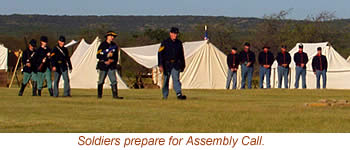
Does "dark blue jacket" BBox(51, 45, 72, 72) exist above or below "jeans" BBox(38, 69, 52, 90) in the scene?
above

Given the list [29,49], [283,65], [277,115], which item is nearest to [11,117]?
[277,115]

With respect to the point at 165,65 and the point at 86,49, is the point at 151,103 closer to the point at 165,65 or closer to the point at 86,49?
the point at 165,65

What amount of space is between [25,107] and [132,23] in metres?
180

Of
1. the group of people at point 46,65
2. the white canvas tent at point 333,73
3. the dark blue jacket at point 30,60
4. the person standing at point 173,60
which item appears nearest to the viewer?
the person standing at point 173,60

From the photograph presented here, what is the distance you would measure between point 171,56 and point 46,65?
5.37m

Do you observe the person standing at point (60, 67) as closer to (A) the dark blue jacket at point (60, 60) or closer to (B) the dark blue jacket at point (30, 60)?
(A) the dark blue jacket at point (60, 60)

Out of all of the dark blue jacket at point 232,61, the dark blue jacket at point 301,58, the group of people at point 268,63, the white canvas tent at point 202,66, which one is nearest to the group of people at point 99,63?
the dark blue jacket at point 232,61

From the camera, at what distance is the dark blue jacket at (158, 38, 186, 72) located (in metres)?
22.9

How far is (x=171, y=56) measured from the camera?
22906mm

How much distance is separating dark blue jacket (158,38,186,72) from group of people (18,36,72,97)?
3.74m

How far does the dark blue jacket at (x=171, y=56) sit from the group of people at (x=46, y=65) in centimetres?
374

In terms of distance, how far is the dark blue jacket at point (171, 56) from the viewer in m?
22.9

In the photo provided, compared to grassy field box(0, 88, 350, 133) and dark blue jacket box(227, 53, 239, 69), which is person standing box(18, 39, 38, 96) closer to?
grassy field box(0, 88, 350, 133)

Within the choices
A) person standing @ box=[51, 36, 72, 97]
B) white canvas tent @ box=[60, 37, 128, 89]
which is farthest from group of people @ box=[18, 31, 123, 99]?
white canvas tent @ box=[60, 37, 128, 89]
